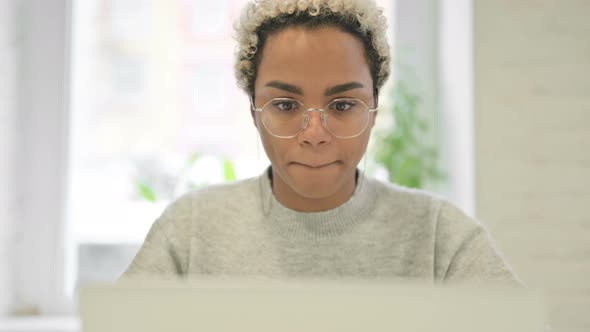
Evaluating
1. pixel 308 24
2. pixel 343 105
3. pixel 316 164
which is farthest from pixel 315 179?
pixel 308 24

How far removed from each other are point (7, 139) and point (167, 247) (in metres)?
1.17

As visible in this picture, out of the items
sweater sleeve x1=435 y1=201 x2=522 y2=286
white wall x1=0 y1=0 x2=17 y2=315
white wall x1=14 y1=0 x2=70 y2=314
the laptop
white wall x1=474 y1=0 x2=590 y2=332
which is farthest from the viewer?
white wall x1=14 y1=0 x2=70 y2=314

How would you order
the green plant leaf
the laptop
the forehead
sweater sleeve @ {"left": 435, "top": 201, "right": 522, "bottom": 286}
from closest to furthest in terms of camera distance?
1. the laptop
2. the forehead
3. sweater sleeve @ {"left": 435, "top": 201, "right": 522, "bottom": 286}
4. the green plant leaf

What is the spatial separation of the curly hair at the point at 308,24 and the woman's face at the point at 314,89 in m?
0.02

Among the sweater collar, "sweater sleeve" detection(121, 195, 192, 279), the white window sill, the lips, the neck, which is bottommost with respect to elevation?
the white window sill

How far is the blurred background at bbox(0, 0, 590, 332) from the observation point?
73.2 inches

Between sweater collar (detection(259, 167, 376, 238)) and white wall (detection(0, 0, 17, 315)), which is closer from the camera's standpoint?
sweater collar (detection(259, 167, 376, 238))

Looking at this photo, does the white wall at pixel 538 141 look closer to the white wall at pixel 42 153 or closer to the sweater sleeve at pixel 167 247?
the sweater sleeve at pixel 167 247

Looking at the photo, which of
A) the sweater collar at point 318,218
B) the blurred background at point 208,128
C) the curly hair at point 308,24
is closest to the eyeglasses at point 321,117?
the curly hair at point 308,24

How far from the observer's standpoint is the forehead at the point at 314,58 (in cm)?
94

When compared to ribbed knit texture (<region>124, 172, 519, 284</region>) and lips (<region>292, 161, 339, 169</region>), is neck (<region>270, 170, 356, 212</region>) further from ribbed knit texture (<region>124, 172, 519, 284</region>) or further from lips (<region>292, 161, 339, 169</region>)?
lips (<region>292, 161, 339, 169</region>)

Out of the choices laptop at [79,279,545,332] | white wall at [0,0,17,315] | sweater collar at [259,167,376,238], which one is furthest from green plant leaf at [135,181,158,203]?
laptop at [79,279,545,332]

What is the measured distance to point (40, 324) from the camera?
6.40 ft

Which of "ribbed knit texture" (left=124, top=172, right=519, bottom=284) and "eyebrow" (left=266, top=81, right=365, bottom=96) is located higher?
"eyebrow" (left=266, top=81, right=365, bottom=96)
